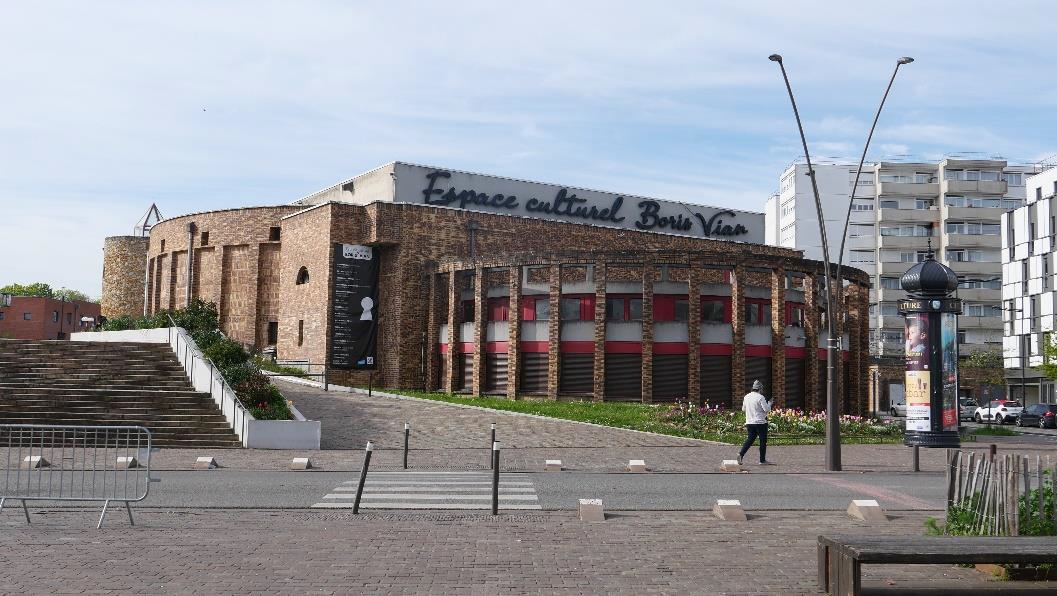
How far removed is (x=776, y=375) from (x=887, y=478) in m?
20.6

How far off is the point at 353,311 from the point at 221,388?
2036 centimetres

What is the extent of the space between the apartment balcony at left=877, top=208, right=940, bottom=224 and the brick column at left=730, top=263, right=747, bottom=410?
198ft

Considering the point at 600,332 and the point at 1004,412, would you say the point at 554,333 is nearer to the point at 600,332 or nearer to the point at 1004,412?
the point at 600,332

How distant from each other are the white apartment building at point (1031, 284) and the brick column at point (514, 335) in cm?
4708

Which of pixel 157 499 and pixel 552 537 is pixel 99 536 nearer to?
pixel 157 499

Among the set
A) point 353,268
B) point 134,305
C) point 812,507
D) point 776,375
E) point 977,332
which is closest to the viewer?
point 812,507

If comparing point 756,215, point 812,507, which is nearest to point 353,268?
point 756,215

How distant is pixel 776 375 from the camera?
38.1 m

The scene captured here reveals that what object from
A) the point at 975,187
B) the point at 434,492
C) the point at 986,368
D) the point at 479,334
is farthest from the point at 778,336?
the point at 975,187

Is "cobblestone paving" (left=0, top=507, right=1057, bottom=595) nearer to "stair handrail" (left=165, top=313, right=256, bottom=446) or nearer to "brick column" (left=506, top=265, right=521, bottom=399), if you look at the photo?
"stair handrail" (left=165, top=313, right=256, bottom=446)

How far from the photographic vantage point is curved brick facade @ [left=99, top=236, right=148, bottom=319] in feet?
245

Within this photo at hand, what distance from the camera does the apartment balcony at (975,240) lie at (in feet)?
292

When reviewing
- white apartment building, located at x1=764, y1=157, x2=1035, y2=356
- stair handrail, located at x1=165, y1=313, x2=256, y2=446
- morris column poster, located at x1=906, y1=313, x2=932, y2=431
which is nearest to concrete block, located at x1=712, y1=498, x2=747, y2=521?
stair handrail, located at x1=165, y1=313, x2=256, y2=446

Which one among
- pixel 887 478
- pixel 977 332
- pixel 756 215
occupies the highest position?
pixel 756 215
